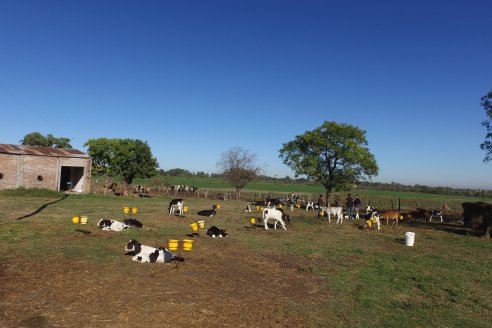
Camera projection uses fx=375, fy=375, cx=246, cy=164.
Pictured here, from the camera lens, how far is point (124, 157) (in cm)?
4791

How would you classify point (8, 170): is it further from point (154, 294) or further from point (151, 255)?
point (154, 294)

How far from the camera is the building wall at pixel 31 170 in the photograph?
3250 centimetres

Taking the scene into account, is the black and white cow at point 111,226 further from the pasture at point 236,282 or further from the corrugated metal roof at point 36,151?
the corrugated metal roof at point 36,151

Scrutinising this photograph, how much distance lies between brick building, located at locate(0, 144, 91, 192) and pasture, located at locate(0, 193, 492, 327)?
19259mm

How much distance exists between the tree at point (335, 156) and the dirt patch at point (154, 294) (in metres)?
27.1

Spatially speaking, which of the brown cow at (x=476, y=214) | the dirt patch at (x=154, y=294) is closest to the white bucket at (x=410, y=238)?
the dirt patch at (x=154, y=294)

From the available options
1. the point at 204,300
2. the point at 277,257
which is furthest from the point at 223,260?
the point at 204,300

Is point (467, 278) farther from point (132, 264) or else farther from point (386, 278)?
point (132, 264)

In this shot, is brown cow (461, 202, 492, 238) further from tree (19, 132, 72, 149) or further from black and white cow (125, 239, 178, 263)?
tree (19, 132, 72, 149)

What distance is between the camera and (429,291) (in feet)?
31.0

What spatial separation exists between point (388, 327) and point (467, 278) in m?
5.54

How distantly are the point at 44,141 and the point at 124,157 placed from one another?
42.2 meters

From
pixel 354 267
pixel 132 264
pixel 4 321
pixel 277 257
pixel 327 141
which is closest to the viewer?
pixel 4 321

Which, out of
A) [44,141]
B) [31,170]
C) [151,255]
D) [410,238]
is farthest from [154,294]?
[44,141]
